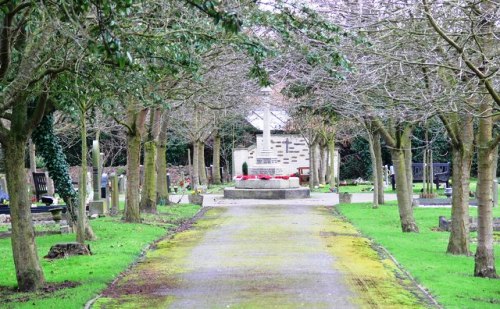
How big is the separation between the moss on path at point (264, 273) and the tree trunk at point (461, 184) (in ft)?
5.65

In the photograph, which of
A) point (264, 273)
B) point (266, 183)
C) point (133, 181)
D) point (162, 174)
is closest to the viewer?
point (264, 273)

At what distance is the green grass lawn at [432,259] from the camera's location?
11.7m

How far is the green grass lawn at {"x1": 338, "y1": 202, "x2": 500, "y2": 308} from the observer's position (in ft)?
38.3

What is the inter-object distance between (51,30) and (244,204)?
70.5 feet

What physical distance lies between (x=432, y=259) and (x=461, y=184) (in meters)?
1.74

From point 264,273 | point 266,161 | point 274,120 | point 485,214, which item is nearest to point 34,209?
point 264,273

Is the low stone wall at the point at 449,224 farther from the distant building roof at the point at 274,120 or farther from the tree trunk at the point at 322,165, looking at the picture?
the tree trunk at the point at 322,165

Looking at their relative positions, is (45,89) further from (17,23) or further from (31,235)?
(31,235)

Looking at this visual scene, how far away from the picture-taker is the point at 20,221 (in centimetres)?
1227

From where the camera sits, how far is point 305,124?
44594 millimetres

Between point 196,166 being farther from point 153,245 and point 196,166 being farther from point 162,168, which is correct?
point 153,245

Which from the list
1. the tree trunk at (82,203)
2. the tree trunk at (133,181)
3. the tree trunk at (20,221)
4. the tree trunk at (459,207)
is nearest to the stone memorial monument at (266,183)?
the tree trunk at (133,181)

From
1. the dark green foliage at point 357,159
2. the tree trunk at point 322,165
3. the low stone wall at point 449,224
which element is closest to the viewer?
the low stone wall at point 449,224

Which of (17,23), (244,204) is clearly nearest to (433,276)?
(17,23)
